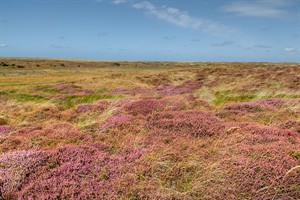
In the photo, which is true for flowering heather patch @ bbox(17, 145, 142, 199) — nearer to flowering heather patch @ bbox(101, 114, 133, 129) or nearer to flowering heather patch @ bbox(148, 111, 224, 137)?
flowering heather patch @ bbox(148, 111, 224, 137)

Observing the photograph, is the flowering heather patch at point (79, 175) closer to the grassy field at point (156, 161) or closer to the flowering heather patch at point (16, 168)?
the grassy field at point (156, 161)

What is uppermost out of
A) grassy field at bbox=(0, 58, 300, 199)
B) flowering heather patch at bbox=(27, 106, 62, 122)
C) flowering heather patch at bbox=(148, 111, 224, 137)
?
flowering heather patch at bbox=(148, 111, 224, 137)

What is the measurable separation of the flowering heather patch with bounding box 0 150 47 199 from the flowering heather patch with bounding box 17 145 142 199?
147 millimetres

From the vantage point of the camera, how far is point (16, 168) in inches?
215

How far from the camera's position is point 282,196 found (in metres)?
4.57

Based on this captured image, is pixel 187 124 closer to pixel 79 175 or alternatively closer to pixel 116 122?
pixel 116 122

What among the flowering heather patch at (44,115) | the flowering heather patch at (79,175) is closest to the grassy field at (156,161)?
the flowering heather patch at (79,175)

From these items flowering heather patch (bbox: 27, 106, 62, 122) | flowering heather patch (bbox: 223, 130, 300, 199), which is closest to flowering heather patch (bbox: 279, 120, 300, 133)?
flowering heather patch (bbox: 223, 130, 300, 199)

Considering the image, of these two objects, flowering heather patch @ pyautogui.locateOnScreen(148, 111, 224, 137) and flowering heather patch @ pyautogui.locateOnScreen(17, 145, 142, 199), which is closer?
flowering heather patch @ pyautogui.locateOnScreen(17, 145, 142, 199)

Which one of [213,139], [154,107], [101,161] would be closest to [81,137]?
[101,161]

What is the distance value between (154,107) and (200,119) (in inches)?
150

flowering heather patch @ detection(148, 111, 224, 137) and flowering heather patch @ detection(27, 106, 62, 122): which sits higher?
flowering heather patch @ detection(148, 111, 224, 137)

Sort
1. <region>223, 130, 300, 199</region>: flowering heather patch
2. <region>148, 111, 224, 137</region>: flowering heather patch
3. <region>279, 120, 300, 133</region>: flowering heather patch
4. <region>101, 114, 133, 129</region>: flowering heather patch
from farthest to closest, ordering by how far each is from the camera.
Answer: <region>101, 114, 133, 129</region>: flowering heather patch → <region>279, 120, 300, 133</region>: flowering heather patch → <region>148, 111, 224, 137</region>: flowering heather patch → <region>223, 130, 300, 199</region>: flowering heather patch

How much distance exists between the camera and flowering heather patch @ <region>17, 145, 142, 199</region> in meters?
4.71
